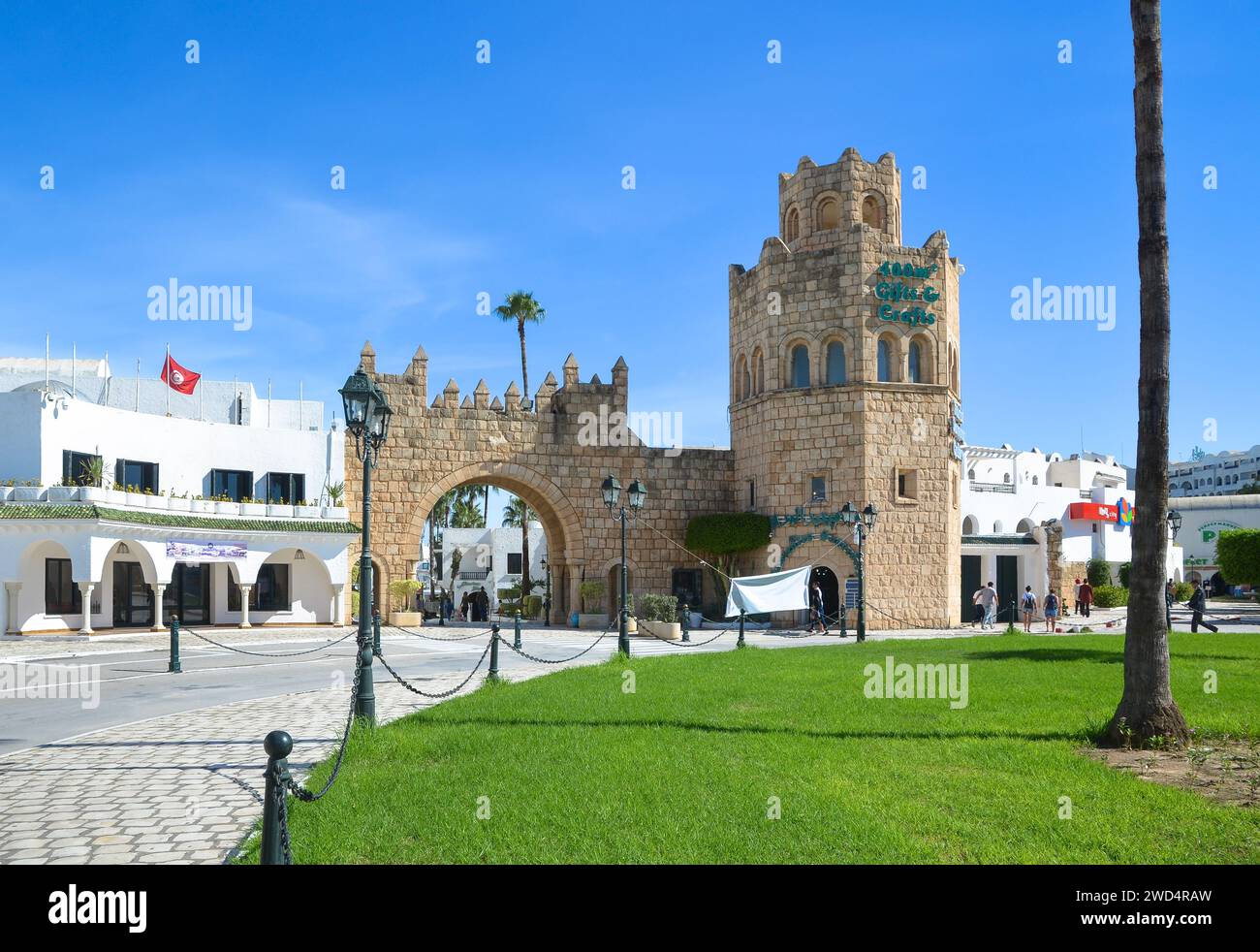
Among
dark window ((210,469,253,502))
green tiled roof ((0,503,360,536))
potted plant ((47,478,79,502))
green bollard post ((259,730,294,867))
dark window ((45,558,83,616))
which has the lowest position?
dark window ((45,558,83,616))

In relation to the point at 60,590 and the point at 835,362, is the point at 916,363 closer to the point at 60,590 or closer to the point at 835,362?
the point at 835,362

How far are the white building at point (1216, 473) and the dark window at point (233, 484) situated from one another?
119196mm

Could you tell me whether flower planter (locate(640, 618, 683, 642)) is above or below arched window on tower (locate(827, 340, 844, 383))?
below

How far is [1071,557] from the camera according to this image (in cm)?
4584

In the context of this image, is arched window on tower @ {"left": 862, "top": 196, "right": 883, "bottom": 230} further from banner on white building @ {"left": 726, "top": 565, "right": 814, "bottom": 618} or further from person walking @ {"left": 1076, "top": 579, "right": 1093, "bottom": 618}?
person walking @ {"left": 1076, "top": 579, "right": 1093, "bottom": 618}

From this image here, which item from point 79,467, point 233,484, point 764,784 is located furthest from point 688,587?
point 764,784

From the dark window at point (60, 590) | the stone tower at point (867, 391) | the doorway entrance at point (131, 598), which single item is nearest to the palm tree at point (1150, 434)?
the stone tower at point (867, 391)

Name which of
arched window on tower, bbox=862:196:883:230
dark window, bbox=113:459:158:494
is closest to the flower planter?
arched window on tower, bbox=862:196:883:230

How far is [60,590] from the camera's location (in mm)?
26766

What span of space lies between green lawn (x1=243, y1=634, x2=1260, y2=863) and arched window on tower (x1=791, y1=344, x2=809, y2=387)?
1885 centimetres

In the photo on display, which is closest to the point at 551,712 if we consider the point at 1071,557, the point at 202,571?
the point at 202,571

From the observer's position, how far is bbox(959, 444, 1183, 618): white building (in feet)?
129

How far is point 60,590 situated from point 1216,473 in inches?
5394
